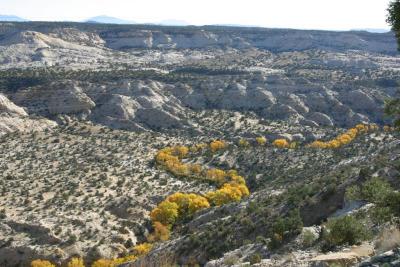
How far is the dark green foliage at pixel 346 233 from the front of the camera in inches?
809

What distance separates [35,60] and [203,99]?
84.0 m

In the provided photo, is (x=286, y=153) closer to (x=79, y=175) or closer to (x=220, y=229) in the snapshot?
(x=79, y=175)

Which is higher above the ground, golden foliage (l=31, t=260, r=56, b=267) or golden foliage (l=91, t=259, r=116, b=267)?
golden foliage (l=91, t=259, r=116, b=267)

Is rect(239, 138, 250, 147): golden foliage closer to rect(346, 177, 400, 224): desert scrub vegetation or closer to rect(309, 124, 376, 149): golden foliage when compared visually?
rect(309, 124, 376, 149): golden foliage

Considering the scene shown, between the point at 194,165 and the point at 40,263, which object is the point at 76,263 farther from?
the point at 194,165

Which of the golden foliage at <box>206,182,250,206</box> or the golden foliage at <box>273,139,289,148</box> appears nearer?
the golden foliage at <box>206,182,250,206</box>

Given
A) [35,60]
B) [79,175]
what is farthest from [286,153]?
[35,60]

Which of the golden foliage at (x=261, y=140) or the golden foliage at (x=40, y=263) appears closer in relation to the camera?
the golden foliage at (x=40, y=263)

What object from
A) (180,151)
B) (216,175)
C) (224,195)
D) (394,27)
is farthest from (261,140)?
(394,27)

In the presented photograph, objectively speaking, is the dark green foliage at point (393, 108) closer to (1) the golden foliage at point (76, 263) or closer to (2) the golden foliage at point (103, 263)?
(2) the golden foliage at point (103, 263)

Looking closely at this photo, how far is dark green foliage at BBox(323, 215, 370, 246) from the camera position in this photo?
20547 mm

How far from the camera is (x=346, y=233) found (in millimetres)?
20828

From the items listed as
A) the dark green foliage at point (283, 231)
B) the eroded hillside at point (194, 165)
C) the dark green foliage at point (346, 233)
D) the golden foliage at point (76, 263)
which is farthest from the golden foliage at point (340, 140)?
the dark green foliage at point (346, 233)

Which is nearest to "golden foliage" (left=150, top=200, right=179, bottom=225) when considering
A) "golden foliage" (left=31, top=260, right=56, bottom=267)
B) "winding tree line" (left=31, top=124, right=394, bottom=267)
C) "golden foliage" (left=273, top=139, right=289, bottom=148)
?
"winding tree line" (left=31, top=124, right=394, bottom=267)
